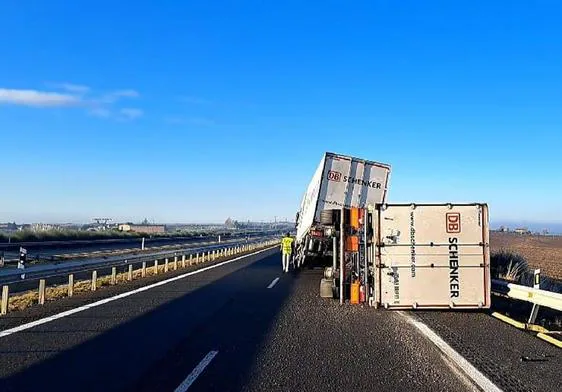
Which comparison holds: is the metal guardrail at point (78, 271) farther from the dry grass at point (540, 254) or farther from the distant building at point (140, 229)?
the distant building at point (140, 229)

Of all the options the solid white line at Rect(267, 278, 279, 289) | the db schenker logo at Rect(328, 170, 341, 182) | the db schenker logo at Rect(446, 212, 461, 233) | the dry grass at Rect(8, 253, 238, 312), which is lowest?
the dry grass at Rect(8, 253, 238, 312)

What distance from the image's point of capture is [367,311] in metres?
12.7

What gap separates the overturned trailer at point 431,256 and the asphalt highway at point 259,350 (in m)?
0.43

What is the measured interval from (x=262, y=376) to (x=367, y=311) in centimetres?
614

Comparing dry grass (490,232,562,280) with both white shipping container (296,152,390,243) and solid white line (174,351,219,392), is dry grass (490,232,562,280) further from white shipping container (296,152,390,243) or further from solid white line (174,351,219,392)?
solid white line (174,351,219,392)

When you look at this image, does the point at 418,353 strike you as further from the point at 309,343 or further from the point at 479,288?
the point at 479,288

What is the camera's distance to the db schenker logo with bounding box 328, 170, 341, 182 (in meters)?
19.8

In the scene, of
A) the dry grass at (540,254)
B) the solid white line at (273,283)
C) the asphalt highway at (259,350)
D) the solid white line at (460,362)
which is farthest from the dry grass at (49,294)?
the dry grass at (540,254)

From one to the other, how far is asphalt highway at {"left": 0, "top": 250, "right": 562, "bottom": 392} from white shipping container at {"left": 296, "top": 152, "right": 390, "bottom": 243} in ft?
21.1

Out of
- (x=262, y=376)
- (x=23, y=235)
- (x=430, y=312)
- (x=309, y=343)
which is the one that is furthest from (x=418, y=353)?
(x=23, y=235)

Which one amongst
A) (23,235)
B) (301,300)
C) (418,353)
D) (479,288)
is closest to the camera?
(418,353)

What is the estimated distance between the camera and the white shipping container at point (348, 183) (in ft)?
64.8

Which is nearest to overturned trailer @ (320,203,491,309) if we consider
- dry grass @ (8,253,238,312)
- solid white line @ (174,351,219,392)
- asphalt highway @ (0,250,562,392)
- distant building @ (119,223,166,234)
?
asphalt highway @ (0,250,562,392)

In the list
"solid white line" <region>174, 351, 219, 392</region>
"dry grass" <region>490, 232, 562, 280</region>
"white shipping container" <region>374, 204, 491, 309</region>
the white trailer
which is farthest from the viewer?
"dry grass" <region>490, 232, 562, 280</region>
